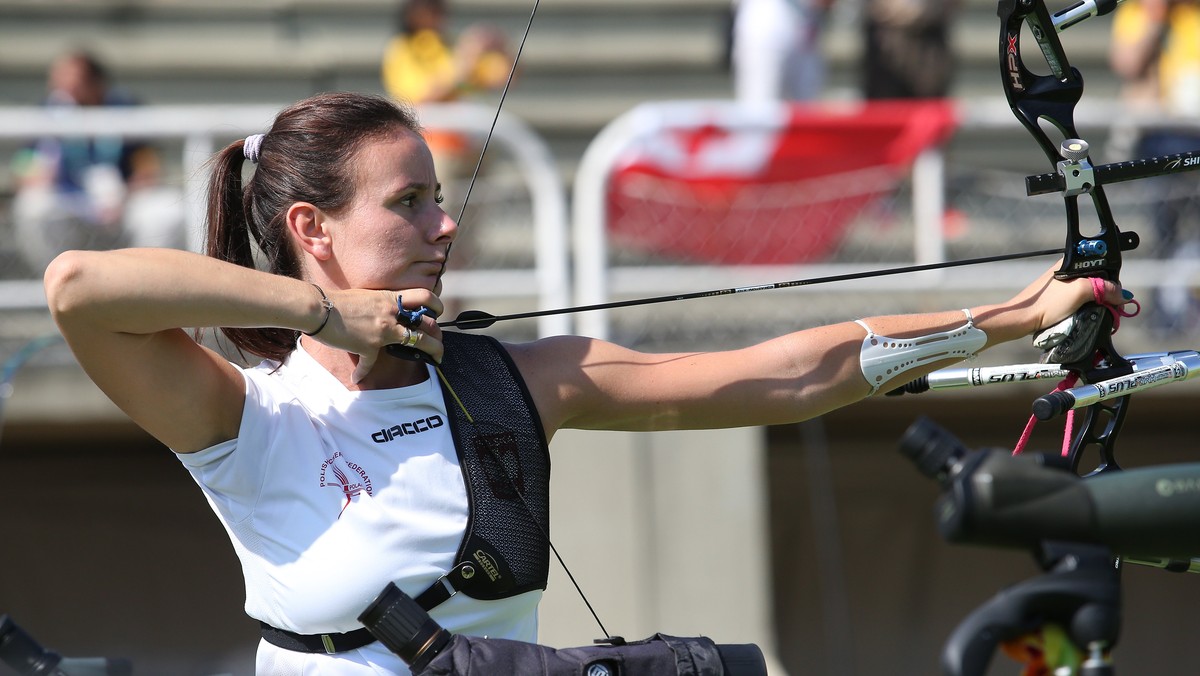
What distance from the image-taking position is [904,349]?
2.20m

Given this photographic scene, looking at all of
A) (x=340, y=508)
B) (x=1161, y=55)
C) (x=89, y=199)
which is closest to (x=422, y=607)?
(x=340, y=508)

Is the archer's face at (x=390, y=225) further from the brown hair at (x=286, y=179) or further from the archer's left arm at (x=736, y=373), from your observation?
the archer's left arm at (x=736, y=373)

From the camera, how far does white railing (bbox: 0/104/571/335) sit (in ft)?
14.7

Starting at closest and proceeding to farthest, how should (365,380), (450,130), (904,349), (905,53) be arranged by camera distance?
(365,380) → (904,349) → (450,130) → (905,53)

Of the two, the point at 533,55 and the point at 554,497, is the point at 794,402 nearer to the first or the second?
the point at 554,497

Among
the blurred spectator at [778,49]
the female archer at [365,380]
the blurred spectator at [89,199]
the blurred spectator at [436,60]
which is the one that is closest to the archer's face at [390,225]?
the female archer at [365,380]

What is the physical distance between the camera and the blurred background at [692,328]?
178 inches

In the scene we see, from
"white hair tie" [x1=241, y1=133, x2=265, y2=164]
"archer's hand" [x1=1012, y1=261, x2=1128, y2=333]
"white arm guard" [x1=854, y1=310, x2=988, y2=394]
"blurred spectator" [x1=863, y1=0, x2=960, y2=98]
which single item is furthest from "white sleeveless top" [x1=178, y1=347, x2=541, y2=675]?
"blurred spectator" [x1=863, y1=0, x2=960, y2=98]

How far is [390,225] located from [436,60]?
12.4 ft

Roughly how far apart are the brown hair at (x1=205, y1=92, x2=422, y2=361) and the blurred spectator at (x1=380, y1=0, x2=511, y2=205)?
3219mm

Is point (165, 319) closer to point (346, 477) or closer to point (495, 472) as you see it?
point (346, 477)

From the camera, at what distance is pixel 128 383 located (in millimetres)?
1924

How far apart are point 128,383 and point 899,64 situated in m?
4.71

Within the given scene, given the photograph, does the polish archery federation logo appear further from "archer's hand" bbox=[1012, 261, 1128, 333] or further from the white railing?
the white railing
